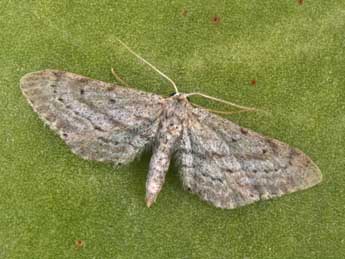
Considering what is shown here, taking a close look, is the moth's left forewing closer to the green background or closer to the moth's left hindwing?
the green background

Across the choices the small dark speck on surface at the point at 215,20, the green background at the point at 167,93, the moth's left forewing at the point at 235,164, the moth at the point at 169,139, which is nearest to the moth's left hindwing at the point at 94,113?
the moth at the point at 169,139

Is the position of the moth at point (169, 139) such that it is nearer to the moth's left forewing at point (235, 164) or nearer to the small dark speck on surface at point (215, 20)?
the moth's left forewing at point (235, 164)

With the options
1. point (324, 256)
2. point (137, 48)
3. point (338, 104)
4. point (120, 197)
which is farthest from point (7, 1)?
point (324, 256)

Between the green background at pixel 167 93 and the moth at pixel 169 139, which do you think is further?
the green background at pixel 167 93

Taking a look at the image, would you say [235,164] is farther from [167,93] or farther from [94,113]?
[94,113]

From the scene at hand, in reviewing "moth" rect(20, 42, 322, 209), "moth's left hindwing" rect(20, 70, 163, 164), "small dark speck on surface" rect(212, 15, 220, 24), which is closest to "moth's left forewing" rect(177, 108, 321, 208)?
"moth" rect(20, 42, 322, 209)

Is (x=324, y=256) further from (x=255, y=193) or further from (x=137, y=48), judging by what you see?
(x=137, y=48)

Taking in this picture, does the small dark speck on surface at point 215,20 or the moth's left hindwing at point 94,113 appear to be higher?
the small dark speck on surface at point 215,20
